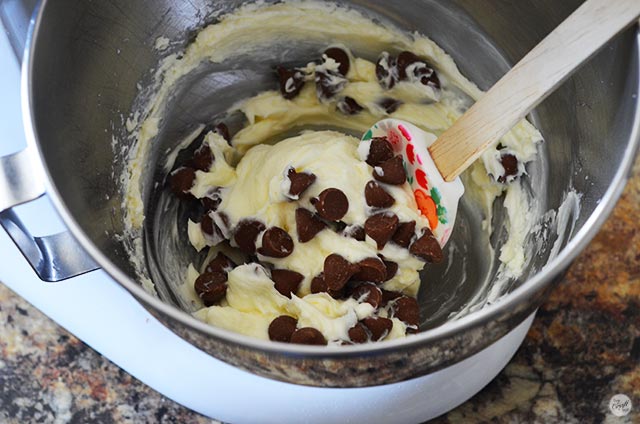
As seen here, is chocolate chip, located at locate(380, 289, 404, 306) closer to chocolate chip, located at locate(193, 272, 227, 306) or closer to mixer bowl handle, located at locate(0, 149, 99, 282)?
chocolate chip, located at locate(193, 272, 227, 306)

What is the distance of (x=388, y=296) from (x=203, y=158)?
0.49 meters

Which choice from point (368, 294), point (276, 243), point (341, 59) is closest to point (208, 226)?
point (276, 243)

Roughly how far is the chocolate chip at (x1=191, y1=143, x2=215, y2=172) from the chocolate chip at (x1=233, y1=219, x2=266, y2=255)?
6.2 inches

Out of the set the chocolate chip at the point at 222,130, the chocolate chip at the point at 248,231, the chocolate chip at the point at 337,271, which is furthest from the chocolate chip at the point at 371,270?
the chocolate chip at the point at 222,130

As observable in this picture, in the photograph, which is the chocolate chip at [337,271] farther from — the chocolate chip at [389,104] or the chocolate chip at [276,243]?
the chocolate chip at [389,104]

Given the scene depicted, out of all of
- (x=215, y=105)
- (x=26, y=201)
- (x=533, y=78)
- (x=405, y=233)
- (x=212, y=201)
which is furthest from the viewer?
(x=215, y=105)

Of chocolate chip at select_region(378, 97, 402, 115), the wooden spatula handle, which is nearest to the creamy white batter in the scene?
chocolate chip at select_region(378, 97, 402, 115)

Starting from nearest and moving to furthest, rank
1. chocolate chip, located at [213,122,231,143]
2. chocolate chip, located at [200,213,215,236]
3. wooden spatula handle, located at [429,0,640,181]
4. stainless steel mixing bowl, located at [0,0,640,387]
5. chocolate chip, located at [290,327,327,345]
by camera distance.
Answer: stainless steel mixing bowl, located at [0,0,640,387], wooden spatula handle, located at [429,0,640,181], chocolate chip, located at [290,327,327,345], chocolate chip, located at [200,213,215,236], chocolate chip, located at [213,122,231,143]

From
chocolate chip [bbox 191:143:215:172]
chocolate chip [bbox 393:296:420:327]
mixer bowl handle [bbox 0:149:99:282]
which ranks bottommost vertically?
chocolate chip [bbox 393:296:420:327]

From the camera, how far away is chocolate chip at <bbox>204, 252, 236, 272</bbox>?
1551mm

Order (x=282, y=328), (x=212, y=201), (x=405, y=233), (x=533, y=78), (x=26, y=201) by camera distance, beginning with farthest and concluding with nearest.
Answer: (x=212, y=201) < (x=405, y=233) < (x=282, y=328) < (x=533, y=78) < (x=26, y=201)

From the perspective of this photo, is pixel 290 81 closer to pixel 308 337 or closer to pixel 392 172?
pixel 392 172

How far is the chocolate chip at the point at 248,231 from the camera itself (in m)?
1.54

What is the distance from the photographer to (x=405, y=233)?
4.91 ft
